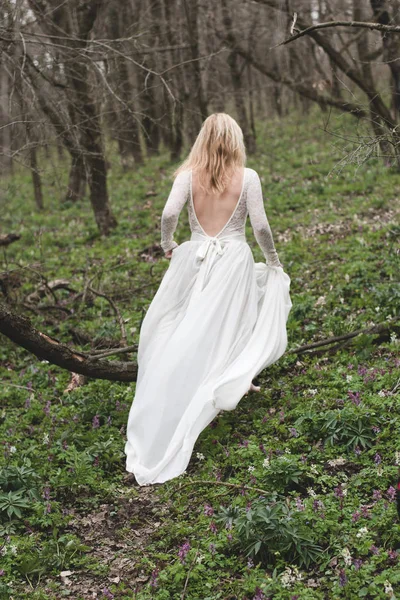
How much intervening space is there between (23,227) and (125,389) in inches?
464

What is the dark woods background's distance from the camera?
27.6ft

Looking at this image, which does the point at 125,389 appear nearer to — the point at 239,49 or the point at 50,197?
the point at 239,49

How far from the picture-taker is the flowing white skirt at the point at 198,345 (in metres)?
5.61

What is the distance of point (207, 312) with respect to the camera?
6129 mm

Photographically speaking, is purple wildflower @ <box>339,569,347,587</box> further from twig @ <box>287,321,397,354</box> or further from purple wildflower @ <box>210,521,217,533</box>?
twig @ <box>287,321,397,354</box>

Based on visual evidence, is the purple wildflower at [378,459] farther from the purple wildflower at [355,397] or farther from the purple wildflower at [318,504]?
the purple wildflower at [355,397]

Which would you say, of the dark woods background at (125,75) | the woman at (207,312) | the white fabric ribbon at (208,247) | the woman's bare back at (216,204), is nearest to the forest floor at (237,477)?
the woman at (207,312)

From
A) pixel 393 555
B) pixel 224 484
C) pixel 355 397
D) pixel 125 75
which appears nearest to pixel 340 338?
pixel 355 397

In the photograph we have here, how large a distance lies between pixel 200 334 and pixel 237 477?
4.53ft

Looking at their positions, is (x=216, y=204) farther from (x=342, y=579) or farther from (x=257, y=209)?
(x=342, y=579)

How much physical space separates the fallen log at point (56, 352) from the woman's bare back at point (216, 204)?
5.41ft

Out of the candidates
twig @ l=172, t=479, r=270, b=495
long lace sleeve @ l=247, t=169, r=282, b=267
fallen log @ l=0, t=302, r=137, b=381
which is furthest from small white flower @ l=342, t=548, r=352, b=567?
fallen log @ l=0, t=302, r=137, b=381

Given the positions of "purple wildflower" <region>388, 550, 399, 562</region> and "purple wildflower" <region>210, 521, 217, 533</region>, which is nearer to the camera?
"purple wildflower" <region>388, 550, 399, 562</region>

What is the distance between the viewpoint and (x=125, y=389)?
7281mm
